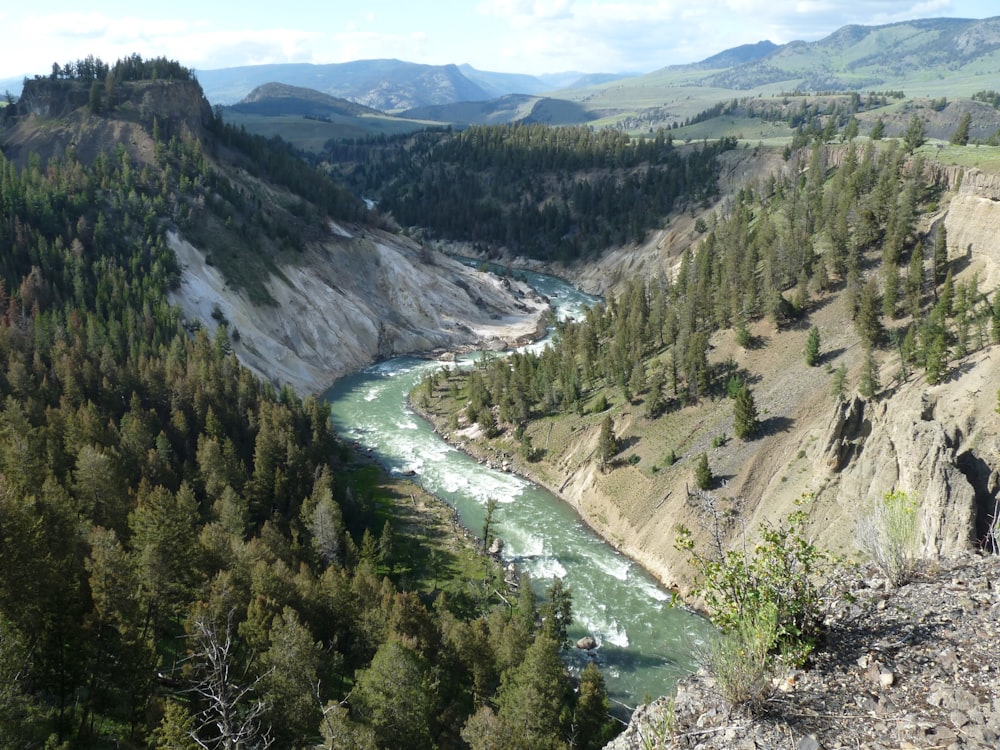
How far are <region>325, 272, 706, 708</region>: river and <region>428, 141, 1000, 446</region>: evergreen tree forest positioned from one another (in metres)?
7.03

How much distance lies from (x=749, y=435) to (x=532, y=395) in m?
22.9

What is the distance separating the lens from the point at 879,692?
12.1 metres

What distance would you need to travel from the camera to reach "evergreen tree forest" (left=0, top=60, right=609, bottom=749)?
23.9 metres

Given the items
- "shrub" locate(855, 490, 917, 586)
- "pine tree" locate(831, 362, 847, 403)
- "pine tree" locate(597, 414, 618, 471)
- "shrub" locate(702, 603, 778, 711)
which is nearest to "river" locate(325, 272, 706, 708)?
"pine tree" locate(597, 414, 618, 471)

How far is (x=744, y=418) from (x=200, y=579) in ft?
120

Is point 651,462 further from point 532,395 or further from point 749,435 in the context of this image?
point 532,395

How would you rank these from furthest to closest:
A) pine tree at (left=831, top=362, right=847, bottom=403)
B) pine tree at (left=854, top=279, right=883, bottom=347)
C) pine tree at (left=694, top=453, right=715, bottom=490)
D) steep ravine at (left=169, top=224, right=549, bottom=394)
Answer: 1. steep ravine at (left=169, top=224, right=549, bottom=394)
2. pine tree at (left=854, top=279, right=883, bottom=347)
3. pine tree at (left=831, top=362, right=847, bottom=403)
4. pine tree at (left=694, top=453, right=715, bottom=490)

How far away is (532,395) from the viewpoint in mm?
66438

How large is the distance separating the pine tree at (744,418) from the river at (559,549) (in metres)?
12.5

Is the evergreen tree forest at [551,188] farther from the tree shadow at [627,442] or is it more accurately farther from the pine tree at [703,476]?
the pine tree at [703,476]

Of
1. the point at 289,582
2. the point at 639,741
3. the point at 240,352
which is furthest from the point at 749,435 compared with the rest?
the point at 240,352

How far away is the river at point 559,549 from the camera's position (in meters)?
36.6

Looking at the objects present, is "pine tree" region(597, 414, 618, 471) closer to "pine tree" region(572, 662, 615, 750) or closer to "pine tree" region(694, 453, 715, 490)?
"pine tree" region(694, 453, 715, 490)

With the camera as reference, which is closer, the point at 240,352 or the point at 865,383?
the point at 865,383
